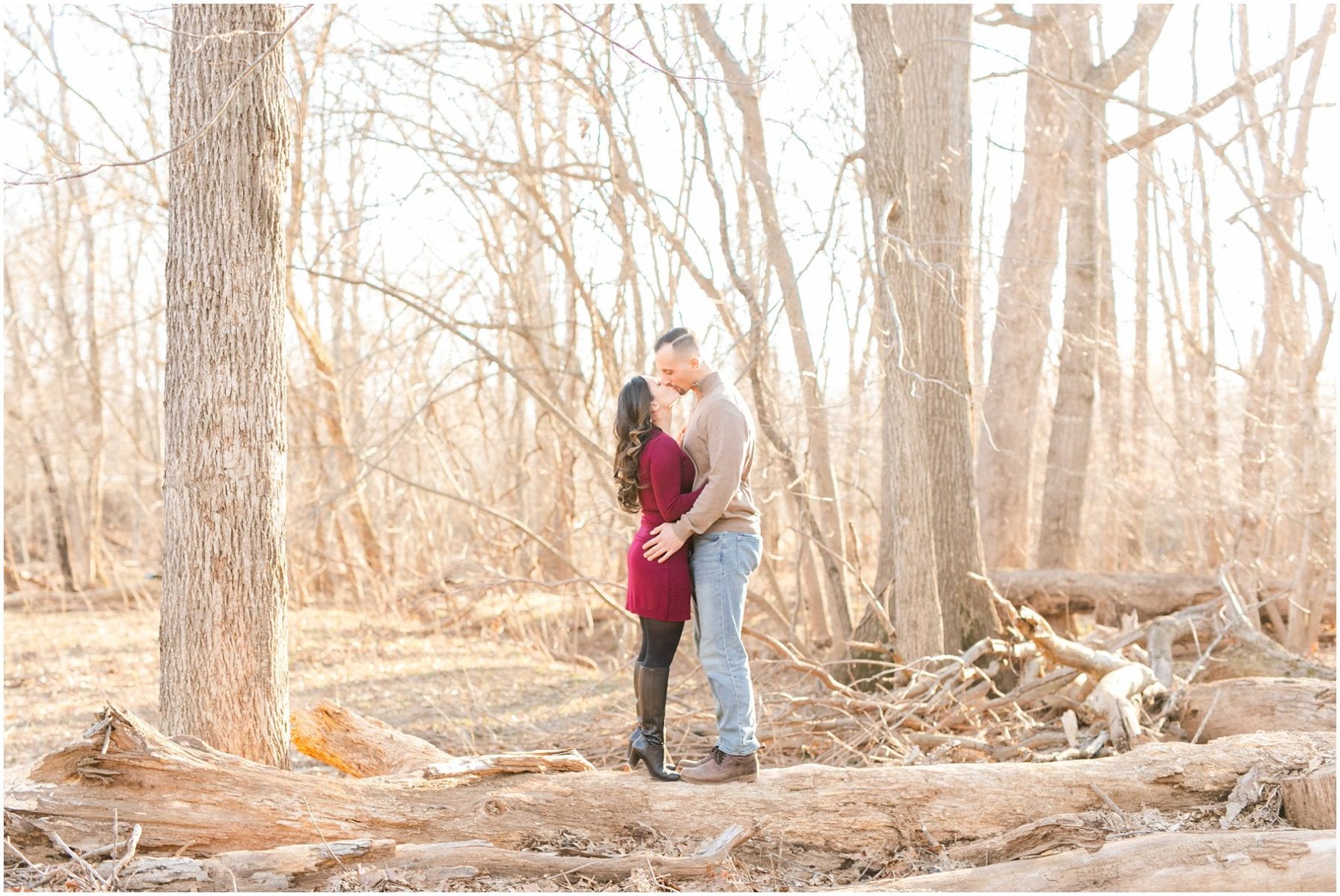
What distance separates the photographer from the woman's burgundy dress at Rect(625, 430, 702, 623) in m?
4.47

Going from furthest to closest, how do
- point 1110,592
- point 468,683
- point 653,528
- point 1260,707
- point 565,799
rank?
point 1110,592, point 468,683, point 1260,707, point 653,528, point 565,799

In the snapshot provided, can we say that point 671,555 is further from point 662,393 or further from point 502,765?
point 502,765

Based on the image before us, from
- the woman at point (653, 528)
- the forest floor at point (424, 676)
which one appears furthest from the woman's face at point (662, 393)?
the forest floor at point (424, 676)

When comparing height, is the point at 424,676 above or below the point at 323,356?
below

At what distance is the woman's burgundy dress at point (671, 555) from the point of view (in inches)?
176

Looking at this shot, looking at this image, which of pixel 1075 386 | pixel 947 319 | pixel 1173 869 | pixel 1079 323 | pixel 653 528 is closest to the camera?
pixel 1173 869

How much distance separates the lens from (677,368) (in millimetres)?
4523

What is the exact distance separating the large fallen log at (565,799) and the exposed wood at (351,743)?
2.01ft

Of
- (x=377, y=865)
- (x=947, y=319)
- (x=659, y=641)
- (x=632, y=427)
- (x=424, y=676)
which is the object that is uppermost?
(x=947, y=319)

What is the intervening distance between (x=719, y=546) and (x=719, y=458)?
1.29 ft

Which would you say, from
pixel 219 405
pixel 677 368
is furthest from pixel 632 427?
pixel 219 405

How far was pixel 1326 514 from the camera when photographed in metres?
9.00

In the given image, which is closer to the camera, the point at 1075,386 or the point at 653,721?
the point at 653,721

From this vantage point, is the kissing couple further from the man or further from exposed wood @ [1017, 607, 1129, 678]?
exposed wood @ [1017, 607, 1129, 678]
